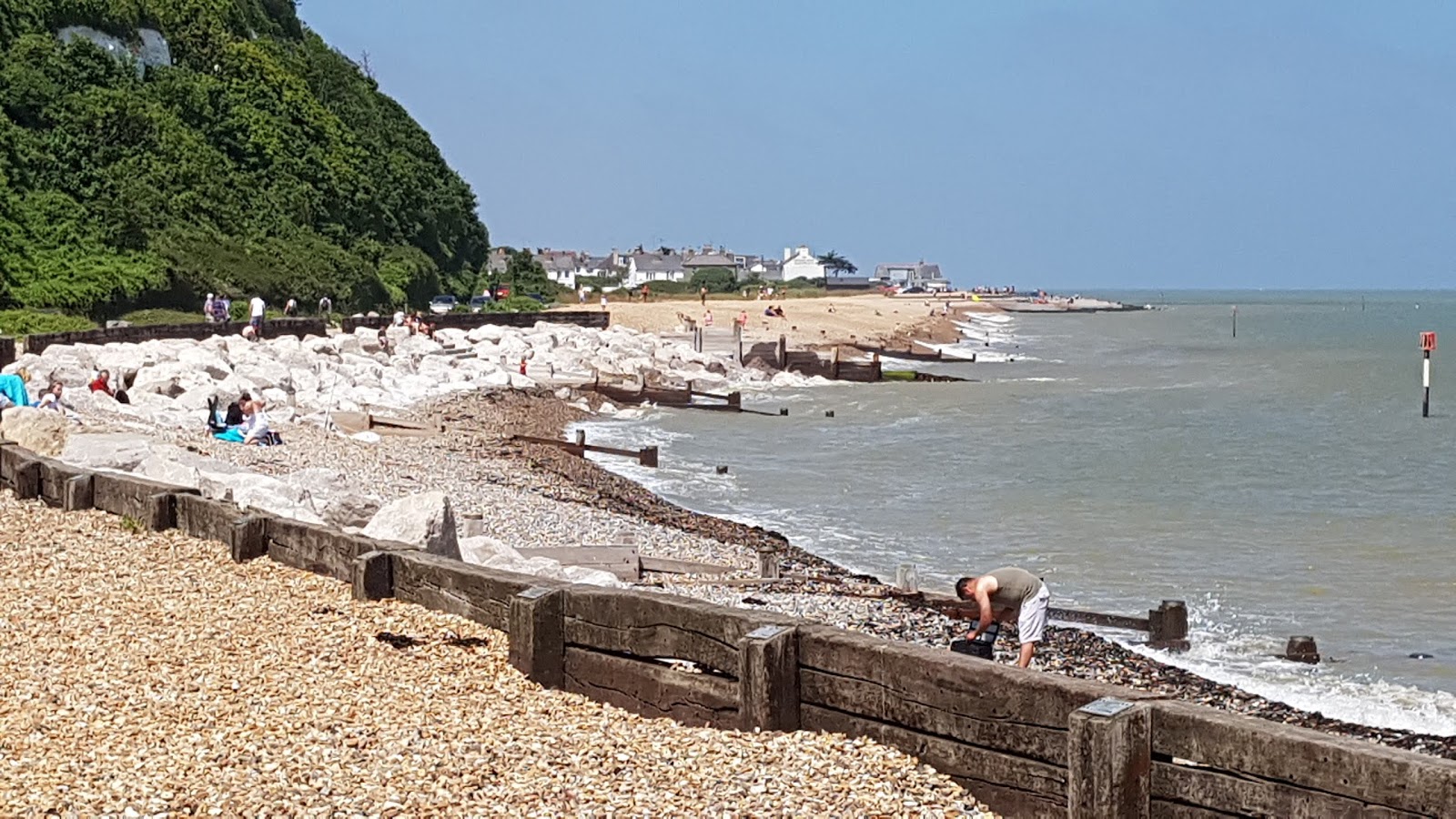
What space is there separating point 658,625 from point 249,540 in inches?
192

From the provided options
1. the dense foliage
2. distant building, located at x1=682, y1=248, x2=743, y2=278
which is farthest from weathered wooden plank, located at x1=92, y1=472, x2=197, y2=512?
distant building, located at x1=682, y1=248, x2=743, y2=278

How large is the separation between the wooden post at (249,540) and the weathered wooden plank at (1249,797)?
762 cm

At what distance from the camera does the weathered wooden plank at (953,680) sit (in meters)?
6.11

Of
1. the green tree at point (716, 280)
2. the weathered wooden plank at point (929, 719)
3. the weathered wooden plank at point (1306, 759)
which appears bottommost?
the weathered wooden plank at point (929, 719)

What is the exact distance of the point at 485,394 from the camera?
41.3 metres

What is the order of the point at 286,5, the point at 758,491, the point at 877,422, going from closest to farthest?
the point at 758,491 → the point at 877,422 → the point at 286,5

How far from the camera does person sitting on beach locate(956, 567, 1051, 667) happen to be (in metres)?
10.6

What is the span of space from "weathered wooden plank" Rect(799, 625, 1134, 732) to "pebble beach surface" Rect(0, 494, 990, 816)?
31cm

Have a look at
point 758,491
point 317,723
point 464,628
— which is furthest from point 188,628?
point 758,491

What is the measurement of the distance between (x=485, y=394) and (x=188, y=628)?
32066mm

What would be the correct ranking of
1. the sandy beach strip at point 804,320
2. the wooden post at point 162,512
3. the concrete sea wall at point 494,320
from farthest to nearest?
the sandy beach strip at point 804,320 < the concrete sea wall at point 494,320 < the wooden post at point 162,512

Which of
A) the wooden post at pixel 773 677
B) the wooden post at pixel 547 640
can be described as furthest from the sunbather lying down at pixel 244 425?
the wooden post at pixel 773 677

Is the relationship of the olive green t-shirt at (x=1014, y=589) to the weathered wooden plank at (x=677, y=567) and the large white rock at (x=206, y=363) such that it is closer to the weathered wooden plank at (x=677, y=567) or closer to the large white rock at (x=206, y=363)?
the weathered wooden plank at (x=677, y=567)

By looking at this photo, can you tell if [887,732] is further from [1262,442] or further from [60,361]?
[1262,442]
